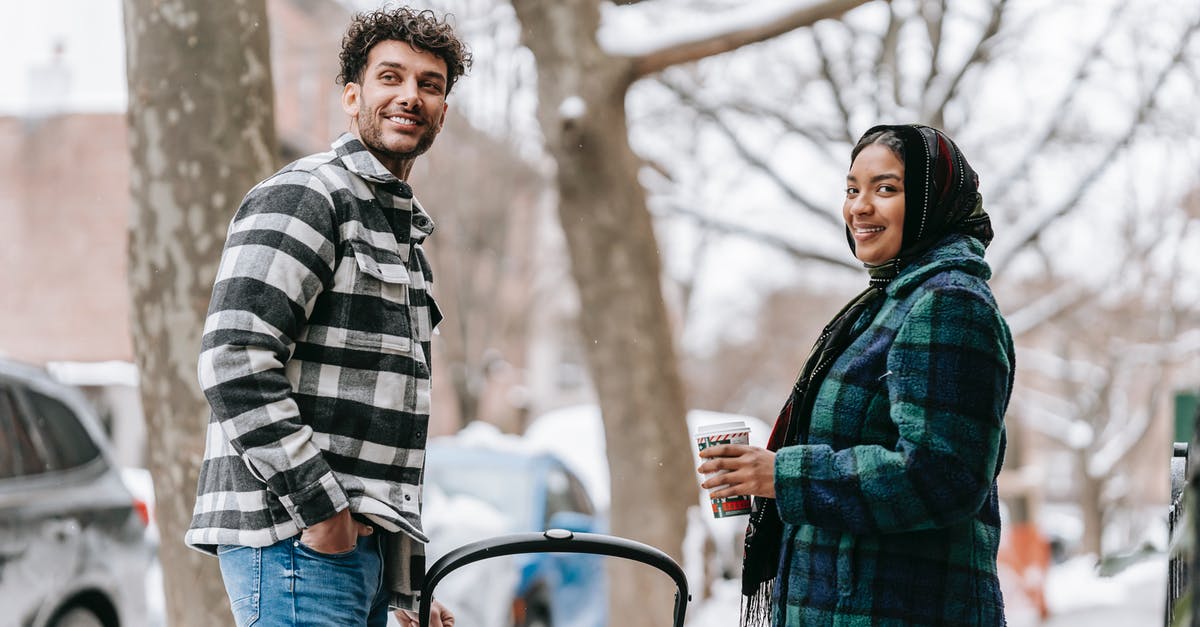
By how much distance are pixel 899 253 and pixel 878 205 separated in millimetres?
110

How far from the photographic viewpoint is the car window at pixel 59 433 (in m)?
6.23

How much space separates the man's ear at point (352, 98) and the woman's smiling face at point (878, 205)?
3.53ft

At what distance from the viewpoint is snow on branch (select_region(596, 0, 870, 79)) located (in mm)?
6430

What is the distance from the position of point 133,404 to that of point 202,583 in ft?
57.6

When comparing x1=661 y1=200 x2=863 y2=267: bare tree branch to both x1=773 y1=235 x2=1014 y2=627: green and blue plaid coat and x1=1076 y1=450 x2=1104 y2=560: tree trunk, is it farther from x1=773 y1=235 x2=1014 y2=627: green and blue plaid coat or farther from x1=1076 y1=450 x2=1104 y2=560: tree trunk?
x1=1076 y1=450 x2=1104 y2=560: tree trunk

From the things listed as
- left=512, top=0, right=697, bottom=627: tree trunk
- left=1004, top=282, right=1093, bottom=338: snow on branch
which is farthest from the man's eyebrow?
left=1004, top=282, right=1093, bottom=338: snow on branch

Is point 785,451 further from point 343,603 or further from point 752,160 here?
point 752,160

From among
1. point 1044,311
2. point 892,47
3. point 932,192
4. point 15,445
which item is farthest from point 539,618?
point 1044,311

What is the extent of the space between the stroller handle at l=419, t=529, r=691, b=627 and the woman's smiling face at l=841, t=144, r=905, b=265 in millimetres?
799

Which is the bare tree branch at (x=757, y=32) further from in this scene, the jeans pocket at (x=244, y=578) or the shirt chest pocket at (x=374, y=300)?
the jeans pocket at (x=244, y=578)

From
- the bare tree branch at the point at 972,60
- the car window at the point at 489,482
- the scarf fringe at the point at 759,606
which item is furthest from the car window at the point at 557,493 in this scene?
the scarf fringe at the point at 759,606

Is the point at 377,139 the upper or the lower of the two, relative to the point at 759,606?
upper

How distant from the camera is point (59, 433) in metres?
6.34

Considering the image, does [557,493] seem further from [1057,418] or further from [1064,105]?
[1057,418]
